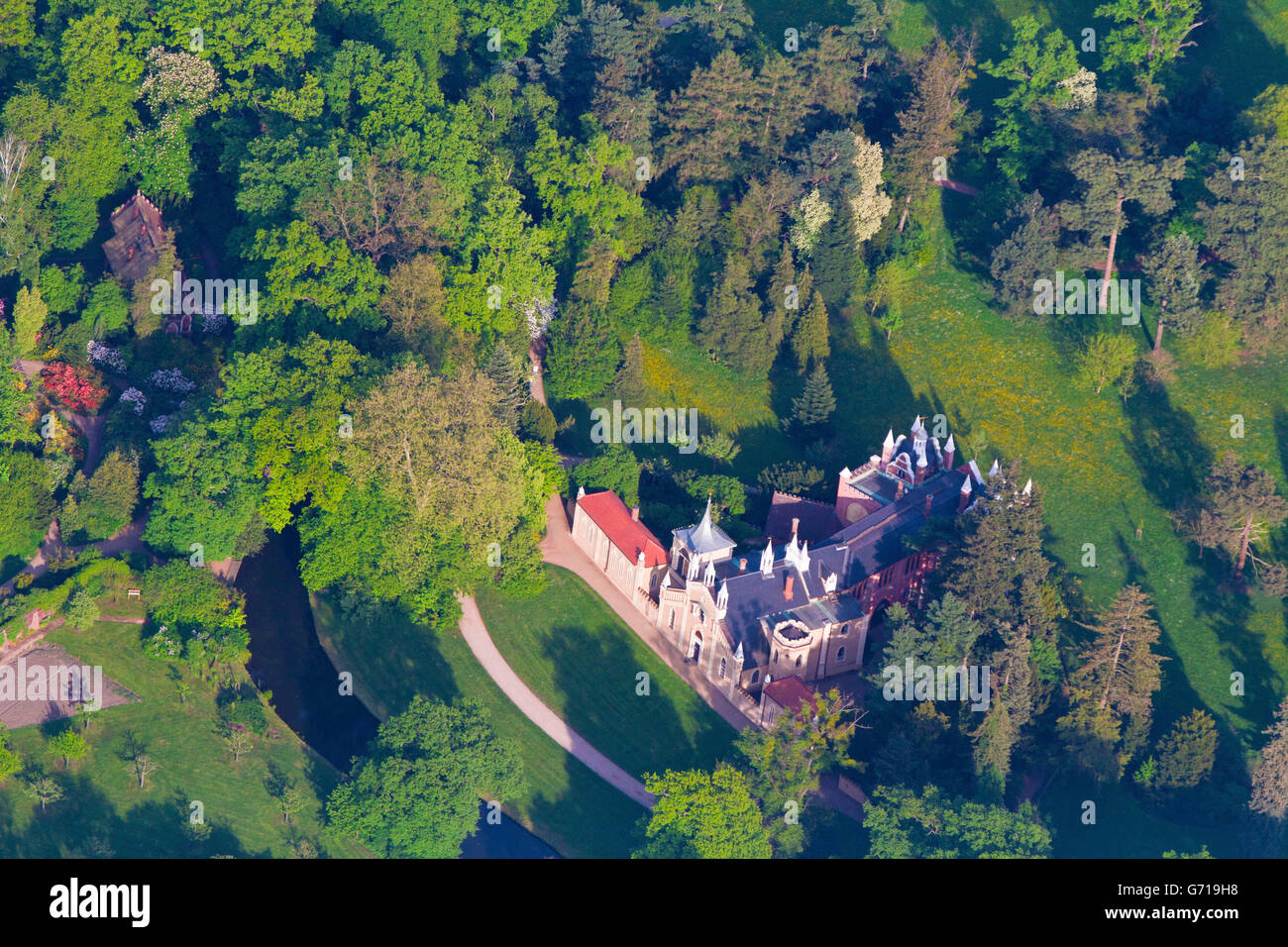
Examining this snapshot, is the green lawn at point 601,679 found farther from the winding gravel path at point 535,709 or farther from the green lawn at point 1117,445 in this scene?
the green lawn at point 1117,445

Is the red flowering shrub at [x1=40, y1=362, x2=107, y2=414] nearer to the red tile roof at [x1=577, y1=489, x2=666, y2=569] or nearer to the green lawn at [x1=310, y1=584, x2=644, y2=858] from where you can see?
the green lawn at [x1=310, y1=584, x2=644, y2=858]

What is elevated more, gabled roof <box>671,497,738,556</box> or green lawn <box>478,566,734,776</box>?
gabled roof <box>671,497,738,556</box>

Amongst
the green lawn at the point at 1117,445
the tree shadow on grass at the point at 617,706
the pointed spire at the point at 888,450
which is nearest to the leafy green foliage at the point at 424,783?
the tree shadow on grass at the point at 617,706

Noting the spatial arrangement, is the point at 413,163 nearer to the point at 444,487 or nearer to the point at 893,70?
the point at 444,487

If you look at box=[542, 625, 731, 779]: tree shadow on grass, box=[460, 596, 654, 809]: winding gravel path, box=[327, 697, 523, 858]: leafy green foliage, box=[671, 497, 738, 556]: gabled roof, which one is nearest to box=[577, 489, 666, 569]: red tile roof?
box=[671, 497, 738, 556]: gabled roof
